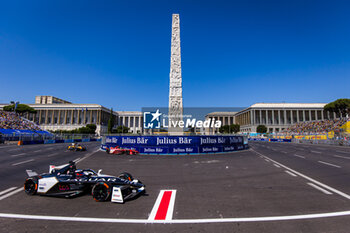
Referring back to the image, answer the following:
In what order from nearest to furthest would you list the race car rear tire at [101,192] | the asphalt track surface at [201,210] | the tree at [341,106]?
the asphalt track surface at [201,210] → the race car rear tire at [101,192] → the tree at [341,106]

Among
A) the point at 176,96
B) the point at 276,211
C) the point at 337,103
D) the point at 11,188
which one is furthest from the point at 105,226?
the point at 337,103

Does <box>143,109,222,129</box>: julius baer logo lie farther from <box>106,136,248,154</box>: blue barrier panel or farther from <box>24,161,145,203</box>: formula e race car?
<box>24,161,145,203</box>: formula e race car

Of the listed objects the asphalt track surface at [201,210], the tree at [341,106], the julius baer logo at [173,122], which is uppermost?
the tree at [341,106]

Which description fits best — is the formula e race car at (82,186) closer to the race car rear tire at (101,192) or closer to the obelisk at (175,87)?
the race car rear tire at (101,192)

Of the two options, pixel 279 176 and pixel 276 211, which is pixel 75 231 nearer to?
pixel 276 211

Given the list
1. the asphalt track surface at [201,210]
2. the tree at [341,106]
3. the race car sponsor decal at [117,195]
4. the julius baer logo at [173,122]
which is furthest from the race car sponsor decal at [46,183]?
the tree at [341,106]

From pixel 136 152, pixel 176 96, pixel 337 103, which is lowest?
pixel 136 152

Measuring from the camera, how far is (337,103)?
83.4 meters

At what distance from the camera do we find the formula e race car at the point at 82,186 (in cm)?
587

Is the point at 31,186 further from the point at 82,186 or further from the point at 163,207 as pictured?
the point at 163,207

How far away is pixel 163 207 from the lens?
5.44m

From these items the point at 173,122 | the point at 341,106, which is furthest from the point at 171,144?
the point at 341,106

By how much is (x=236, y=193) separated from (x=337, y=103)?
103711mm

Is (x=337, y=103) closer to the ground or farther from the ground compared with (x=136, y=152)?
farther from the ground
